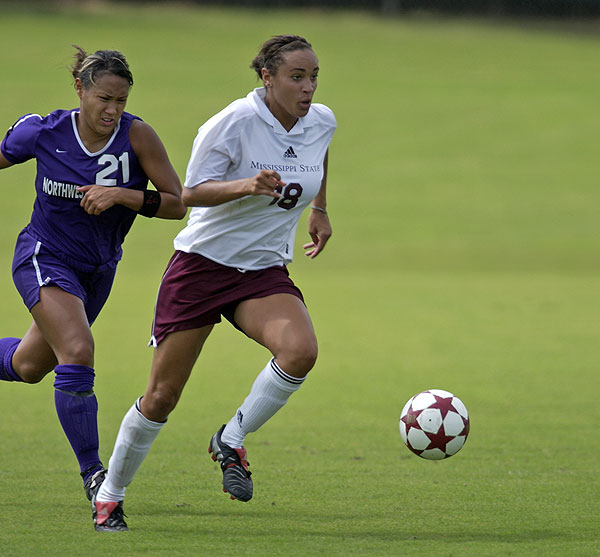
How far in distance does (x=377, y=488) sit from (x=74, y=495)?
1.54 metres

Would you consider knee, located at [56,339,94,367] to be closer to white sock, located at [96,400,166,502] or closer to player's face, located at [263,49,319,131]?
white sock, located at [96,400,166,502]

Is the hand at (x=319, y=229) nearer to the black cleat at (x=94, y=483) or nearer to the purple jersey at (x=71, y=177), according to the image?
the purple jersey at (x=71, y=177)

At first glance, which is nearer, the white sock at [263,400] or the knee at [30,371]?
the white sock at [263,400]

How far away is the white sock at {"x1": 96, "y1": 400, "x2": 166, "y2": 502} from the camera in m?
4.74

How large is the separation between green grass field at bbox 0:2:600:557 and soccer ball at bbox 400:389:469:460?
0.87 ft

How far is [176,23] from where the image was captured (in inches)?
1572

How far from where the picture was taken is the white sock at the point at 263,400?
478 cm

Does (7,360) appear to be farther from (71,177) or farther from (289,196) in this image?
(289,196)

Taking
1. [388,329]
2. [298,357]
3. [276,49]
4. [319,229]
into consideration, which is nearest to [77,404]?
[298,357]

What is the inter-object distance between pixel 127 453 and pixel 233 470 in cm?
48

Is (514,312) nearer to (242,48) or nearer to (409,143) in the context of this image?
(409,143)

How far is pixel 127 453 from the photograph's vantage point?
474 centimetres

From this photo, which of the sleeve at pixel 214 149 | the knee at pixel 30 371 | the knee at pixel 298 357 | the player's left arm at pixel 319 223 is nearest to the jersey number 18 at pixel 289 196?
the sleeve at pixel 214 149

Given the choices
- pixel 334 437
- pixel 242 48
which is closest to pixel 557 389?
pixel 334 437
